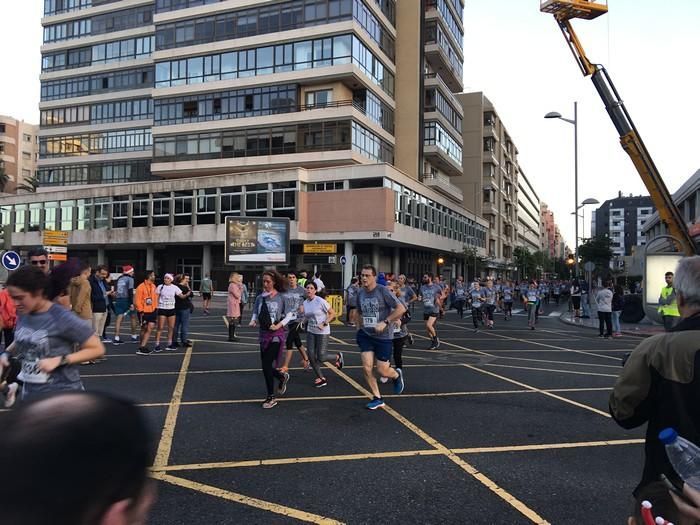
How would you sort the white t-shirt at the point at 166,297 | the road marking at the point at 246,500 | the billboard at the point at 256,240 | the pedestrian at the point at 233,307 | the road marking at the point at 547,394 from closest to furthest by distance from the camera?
1. the road marking at the point at 246,500
2. the road marking at the point at 547,394
3. the white t-shirt at the point at 166,297
4. the pedestrian at the point at 233,307
5. the billboard at the point at 256,240

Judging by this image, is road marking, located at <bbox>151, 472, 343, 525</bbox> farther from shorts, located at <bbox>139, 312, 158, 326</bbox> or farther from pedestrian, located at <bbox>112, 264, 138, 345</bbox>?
pedestrian, located at <bbox>112, 264, 138, 345</bbox>

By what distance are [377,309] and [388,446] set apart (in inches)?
79.2

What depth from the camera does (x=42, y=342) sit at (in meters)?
3.45

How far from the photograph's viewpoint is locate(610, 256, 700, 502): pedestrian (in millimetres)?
2029

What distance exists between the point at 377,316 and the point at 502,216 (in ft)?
226

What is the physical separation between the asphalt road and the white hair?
2.11 m

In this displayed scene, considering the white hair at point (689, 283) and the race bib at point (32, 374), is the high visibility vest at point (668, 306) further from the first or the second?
the race bib at point (32, 374)

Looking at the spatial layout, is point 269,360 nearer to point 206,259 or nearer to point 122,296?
point 122,296

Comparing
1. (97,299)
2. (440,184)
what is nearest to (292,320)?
(97,299)

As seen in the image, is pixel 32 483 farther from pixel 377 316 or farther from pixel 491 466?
pixel 377 316

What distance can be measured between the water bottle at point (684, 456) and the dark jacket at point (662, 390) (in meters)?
0.20

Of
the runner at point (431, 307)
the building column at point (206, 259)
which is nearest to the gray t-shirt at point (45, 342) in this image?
the runner at point (431, 307)

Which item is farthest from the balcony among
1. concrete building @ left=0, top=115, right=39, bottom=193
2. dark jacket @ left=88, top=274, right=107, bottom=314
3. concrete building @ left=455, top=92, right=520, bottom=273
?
concrete building @ left=0, top=115, right=39, bottom=193

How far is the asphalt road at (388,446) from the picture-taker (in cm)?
379
